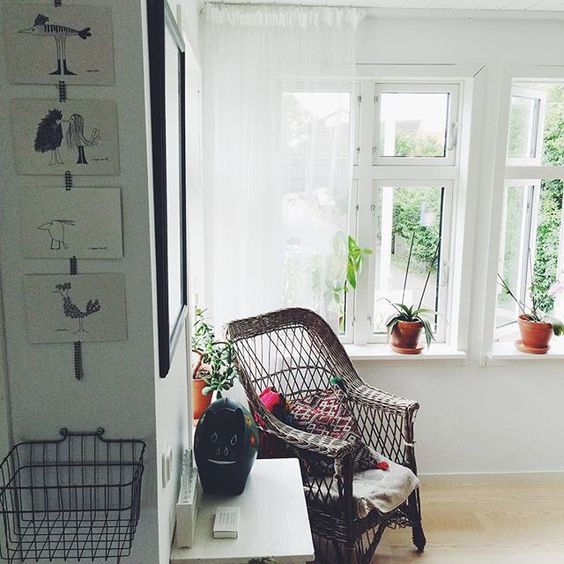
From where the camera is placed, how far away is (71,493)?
1.24 m

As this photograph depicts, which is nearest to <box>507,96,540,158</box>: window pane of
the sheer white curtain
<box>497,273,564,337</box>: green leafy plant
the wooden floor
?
<box>497,273,564,337</box>: green leafy plant

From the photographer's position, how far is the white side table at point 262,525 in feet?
4.91

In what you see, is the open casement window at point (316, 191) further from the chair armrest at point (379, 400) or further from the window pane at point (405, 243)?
the chair armrest at point (379, 400)

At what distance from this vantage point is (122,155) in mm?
1162

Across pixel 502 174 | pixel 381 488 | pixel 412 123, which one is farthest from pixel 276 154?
pixel 381 488

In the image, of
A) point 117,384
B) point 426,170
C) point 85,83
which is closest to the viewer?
point 85,83

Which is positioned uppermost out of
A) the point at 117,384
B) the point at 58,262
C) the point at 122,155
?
the point at 122,155

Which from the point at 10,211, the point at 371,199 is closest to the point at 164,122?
the point at 10,211

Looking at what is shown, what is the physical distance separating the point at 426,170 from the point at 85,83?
7.13 feet

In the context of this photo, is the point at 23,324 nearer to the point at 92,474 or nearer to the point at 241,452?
the point at 92,474

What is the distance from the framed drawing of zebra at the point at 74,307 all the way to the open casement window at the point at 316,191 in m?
1.68

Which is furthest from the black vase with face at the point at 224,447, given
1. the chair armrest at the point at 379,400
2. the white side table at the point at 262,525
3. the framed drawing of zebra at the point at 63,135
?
the chair armrest at the point at 379,400

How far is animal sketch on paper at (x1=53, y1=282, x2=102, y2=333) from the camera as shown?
3.89 feet

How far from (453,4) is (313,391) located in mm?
1856
